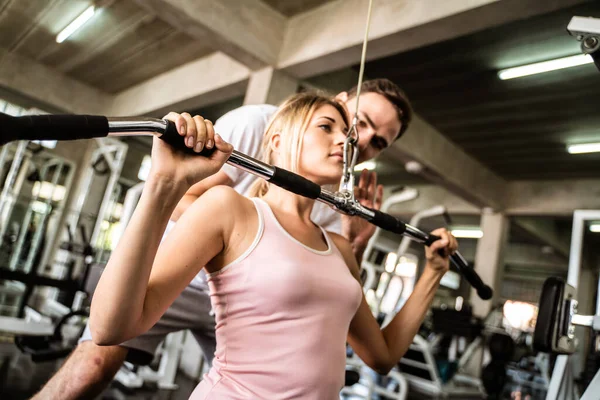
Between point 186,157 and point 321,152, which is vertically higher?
point 321,152

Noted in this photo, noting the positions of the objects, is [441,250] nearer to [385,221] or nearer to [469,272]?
[469,272]

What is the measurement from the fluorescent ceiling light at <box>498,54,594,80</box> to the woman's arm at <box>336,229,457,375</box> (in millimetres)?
3298

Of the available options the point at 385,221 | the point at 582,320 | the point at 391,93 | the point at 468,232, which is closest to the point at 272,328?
the point at 385,221

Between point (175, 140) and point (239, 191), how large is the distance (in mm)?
800

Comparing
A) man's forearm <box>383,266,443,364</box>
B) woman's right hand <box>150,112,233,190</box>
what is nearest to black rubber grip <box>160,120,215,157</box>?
woman's right hand <box>150,112,233,190</box>

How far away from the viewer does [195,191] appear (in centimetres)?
114

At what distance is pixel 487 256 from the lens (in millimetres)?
7039

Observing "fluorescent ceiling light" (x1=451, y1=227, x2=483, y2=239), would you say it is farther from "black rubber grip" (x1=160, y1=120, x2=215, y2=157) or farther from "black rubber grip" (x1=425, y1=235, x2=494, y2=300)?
"black rubber grip" (x1=160, y1=120, x2=215, y2=157)

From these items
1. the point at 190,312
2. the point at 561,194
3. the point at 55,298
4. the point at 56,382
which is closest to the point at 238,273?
the point at 190,312

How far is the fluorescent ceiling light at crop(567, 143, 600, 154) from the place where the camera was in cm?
532

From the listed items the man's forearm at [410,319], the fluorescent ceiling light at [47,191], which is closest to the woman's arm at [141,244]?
the man's forearm at [410,319]

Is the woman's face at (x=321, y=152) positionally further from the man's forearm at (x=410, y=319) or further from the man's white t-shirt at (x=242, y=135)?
the man's forearm at (x=410, y=319)

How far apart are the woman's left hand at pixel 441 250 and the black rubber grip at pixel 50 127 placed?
3.16ft

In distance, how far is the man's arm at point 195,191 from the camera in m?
1.12
